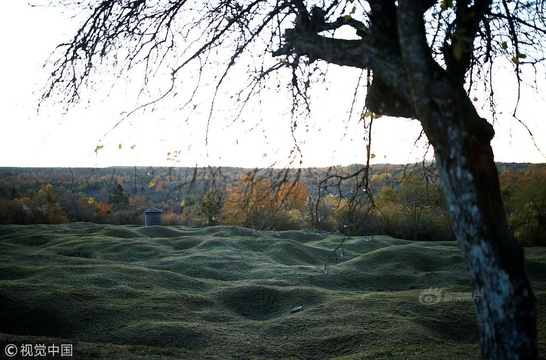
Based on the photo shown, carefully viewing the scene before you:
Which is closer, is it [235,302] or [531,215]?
[235,302]

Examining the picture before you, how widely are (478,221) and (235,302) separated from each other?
608 centimetres

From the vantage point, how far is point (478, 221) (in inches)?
113

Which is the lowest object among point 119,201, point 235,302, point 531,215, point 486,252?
point 235,302

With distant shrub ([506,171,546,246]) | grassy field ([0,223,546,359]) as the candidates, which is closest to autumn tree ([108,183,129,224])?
grassy field ([0,223,546,359])

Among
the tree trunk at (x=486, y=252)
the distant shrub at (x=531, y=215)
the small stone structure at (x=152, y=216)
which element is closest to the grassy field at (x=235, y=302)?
the tree trunk at (x=486, y=252)

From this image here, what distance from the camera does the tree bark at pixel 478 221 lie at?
9.45 ft

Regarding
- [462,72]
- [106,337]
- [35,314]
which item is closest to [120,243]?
[35,314]

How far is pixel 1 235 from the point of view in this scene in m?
16.1

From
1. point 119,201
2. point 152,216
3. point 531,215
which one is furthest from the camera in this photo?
point 119,201

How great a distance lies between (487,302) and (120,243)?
1201 cm

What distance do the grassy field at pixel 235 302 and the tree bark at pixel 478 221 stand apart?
2.04 m

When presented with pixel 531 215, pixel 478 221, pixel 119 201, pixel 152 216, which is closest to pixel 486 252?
pixel 478 221

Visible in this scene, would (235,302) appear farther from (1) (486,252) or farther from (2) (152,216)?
(2) (152,216)

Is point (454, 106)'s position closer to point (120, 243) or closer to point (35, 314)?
point (35, 314)
